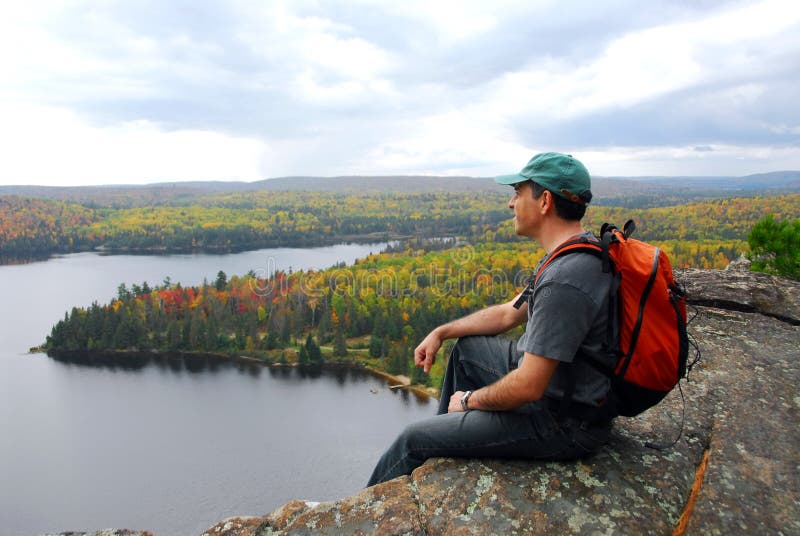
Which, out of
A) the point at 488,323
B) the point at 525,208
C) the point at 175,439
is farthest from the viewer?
the point at 175,439

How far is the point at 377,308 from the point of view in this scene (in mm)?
56531

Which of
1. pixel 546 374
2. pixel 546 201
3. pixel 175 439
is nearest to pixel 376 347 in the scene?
pixel 175 439

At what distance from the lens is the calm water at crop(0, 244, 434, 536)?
28.4m

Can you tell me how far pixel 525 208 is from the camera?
8.95 feet

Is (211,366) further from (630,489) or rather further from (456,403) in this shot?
(630,489)

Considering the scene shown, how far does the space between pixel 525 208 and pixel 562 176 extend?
25 cm

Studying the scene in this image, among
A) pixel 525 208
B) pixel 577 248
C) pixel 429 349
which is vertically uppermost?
pixel 525 208

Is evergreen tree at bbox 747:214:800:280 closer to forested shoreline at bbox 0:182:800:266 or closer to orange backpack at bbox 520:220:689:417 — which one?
orange backpack at bbox 520:220:689:417

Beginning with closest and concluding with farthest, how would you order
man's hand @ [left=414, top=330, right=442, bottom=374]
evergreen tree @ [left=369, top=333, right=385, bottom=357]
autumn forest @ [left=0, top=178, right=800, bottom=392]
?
man's hand @ [left=414, top=330, right=442, bottom=374]
evergreen tree @ [left=369, top=333, right=385, bottom=357]
autumn forest @ [left=0, top=178, right=800, bottom=392]

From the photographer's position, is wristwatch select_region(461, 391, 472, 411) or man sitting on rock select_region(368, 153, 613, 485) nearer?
man sitting on rock select_region(368, 153, 613, 485)

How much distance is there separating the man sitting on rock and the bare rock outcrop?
0.42 ft

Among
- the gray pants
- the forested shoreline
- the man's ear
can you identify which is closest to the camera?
the gray pants

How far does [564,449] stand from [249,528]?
1550 millimetres

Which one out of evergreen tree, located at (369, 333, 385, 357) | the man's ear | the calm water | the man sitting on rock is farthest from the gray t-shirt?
evergreen tree, located at (369, 333, 385, 357)
